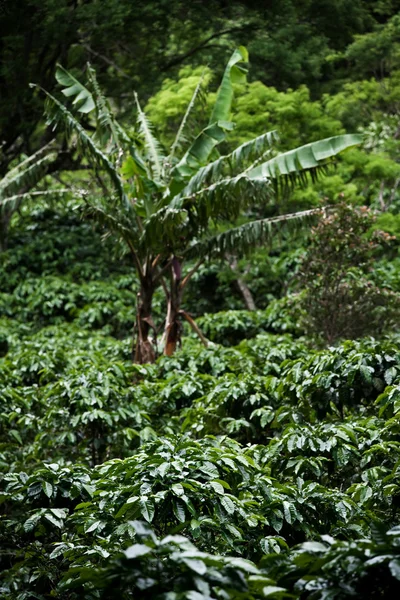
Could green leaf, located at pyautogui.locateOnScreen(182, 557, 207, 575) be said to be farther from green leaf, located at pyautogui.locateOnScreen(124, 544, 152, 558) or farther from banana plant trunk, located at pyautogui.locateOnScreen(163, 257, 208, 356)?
banana plant trunk, located at pyautogui.locateOnScreen(163, 257, 208, 356)

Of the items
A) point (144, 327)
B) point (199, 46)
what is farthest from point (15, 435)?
point (199, 46)

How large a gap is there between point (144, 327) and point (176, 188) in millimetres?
1791

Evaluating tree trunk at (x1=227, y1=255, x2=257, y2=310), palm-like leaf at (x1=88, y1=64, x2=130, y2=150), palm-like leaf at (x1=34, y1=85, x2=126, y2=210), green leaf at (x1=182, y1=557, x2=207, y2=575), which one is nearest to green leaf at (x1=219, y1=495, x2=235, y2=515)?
green leaf at (x1=182, y1=557, x2=207, y2=575)

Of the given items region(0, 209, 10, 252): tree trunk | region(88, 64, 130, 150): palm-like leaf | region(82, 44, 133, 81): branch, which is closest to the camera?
region(88, 64, 130, 150): palm-like leaf

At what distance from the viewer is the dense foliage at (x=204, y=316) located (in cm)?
312

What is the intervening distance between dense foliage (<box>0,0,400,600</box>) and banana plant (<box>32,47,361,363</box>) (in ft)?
0.12

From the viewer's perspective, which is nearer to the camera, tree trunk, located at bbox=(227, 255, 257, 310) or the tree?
the tree

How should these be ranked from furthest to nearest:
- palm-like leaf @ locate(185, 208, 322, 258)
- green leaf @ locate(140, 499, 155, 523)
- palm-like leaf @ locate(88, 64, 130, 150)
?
palm-like leaf @ locate(88, 64, 130, 150)
palm-like leaf @ locate(185, 208, 322, 258)
green leaf @ locate(140, 499, 155, 523)

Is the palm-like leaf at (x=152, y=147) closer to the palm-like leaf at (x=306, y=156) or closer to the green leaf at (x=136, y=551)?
the palm-like leaf at (x=306, y=156)

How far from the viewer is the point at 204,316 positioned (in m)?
12.0

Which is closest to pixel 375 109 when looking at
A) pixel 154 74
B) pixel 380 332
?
pixel 154 74

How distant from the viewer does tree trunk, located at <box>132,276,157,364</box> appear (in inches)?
356

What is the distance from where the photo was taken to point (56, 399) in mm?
6004

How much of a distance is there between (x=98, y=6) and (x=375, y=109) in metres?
6.58
